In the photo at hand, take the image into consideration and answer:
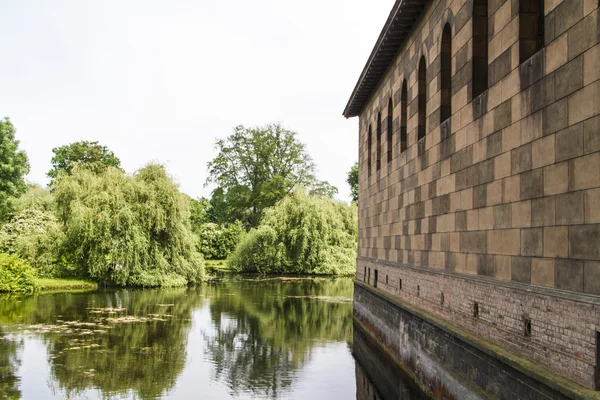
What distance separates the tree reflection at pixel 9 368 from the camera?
37.3 ft

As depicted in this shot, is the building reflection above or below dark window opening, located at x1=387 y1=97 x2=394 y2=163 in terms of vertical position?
below

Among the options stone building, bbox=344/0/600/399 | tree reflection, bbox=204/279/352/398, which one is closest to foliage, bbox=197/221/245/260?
tree reflection, bbox=204/279/352/398

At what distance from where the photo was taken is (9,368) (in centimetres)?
1330

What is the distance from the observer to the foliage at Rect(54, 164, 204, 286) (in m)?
32.8

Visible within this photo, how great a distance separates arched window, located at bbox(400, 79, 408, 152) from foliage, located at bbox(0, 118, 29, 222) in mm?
30077

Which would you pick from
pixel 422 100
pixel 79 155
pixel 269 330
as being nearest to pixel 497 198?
pixel 422 100

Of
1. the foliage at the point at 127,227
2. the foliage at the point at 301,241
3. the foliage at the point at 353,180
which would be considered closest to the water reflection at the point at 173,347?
the foliage at the point at 127,227

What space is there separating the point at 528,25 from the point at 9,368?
1156 centimetres

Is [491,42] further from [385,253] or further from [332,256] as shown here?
[332,256]

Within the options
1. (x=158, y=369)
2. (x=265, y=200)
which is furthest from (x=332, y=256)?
(x=158, y=369)

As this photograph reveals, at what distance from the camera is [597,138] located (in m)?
6.14

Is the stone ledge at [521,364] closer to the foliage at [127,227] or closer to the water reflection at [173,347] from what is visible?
the water reflection at [173,347]

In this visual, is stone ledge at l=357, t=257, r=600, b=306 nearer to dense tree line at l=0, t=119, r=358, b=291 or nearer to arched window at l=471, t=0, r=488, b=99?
arched window at l=471, t=0, r=488, b=99

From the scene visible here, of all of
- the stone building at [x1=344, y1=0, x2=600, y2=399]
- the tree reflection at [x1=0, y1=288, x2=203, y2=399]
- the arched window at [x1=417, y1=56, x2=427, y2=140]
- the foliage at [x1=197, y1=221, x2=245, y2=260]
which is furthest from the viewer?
the foliage at [x1=197, y1=221, x2=245, y2=260]
